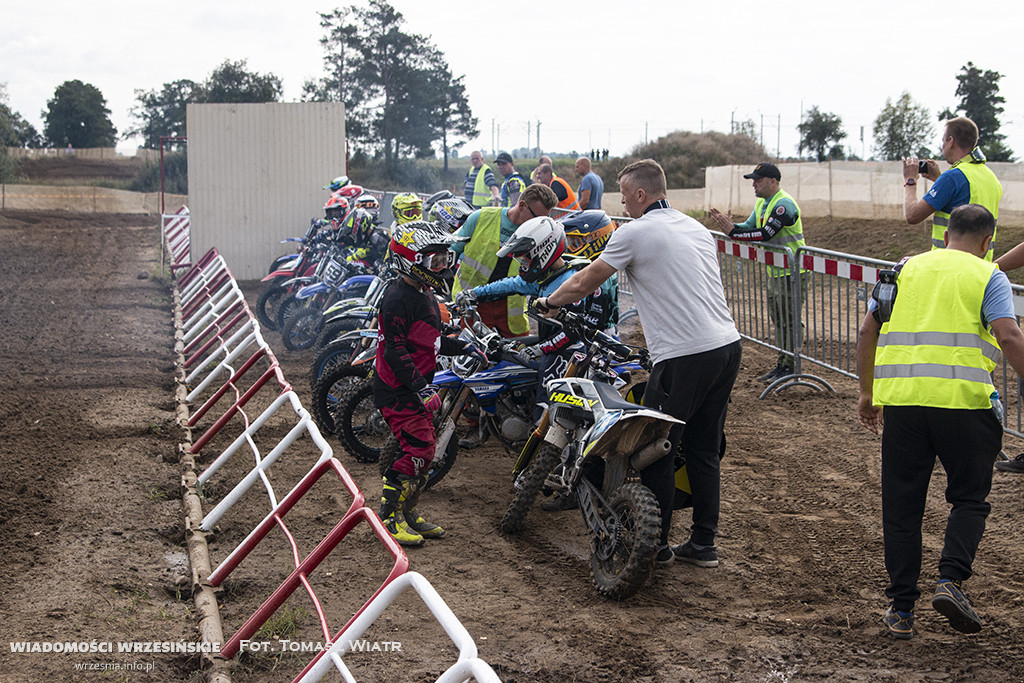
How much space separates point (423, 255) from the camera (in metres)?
5.59

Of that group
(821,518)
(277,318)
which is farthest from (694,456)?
(277,318)

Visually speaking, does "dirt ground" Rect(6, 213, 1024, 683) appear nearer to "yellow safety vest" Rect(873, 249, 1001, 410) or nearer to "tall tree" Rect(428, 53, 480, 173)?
"yellow safety vest" Rect(873, 249, 1001, 410)

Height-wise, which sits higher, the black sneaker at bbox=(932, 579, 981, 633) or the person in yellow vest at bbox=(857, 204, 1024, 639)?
the person in yellow vest at bbox=(857, 204, 1024, 639)

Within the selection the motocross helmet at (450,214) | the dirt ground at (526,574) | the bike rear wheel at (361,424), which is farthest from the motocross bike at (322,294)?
the bike rear wheel at (361,424)

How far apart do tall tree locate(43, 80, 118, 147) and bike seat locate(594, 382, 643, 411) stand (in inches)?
2814

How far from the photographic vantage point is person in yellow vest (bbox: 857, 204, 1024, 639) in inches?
172

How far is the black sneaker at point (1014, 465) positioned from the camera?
6637mm

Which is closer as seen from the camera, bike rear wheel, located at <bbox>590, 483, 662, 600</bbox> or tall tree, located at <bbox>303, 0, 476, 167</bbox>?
bike rear wheel, located at <bbox>590, 483, 662, 600</bbox>

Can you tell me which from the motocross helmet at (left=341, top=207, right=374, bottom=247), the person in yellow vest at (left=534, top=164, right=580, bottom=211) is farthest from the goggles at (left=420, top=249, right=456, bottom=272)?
the person in yellow vest at (left=534, top=164, right=580, bottom=211)

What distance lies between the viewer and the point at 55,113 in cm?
6844

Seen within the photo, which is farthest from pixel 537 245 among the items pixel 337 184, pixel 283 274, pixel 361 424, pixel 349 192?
pixel 337 184

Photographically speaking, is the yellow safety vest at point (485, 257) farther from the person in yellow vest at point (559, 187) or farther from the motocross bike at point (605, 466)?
the person in yellow vest at point (559, 187)

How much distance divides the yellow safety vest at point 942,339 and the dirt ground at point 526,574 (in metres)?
1.12

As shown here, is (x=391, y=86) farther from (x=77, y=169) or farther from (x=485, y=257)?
(x=485, y=257)
